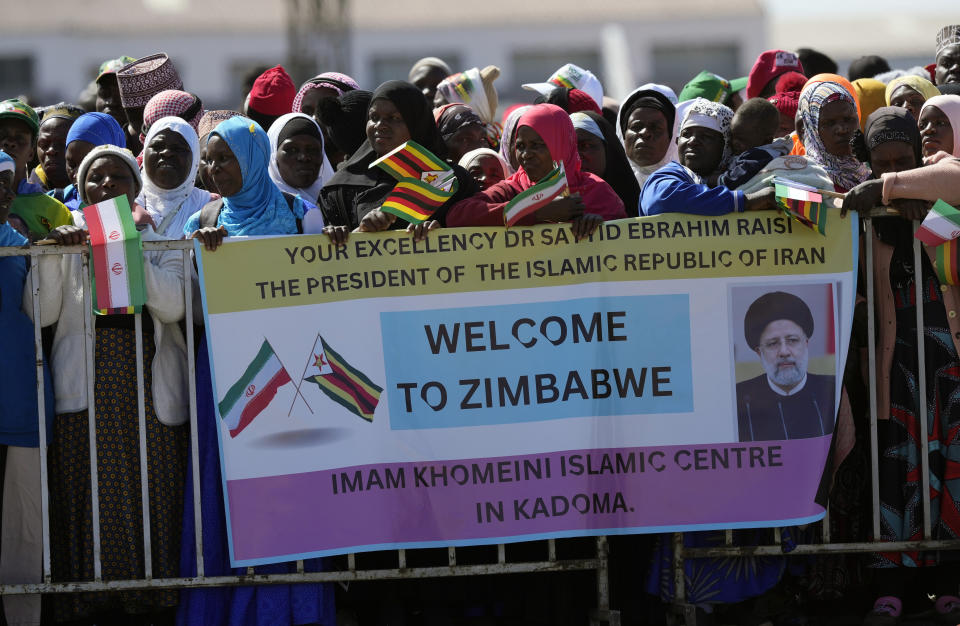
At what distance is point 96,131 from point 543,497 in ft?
9.83

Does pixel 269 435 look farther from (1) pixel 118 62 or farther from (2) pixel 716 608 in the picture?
(1) pixel 118 62

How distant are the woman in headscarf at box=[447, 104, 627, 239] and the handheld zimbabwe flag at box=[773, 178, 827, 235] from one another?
Answer: 2.24ft

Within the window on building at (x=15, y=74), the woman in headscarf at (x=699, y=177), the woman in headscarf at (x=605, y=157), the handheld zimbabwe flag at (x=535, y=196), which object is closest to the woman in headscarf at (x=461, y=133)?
the woman in headscarf at (x=605, y=157)

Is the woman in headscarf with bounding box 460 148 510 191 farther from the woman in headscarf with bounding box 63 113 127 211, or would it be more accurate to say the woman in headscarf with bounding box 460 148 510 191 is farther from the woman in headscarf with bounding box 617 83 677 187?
the woman in headscarf with bounding box 63 113 127 211

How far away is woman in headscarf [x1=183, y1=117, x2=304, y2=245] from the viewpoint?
565cm

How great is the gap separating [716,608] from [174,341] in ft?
8.39

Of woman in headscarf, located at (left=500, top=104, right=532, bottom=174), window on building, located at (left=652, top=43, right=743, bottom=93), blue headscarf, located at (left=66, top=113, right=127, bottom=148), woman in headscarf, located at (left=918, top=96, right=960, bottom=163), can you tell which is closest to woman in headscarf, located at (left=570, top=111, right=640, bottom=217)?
woman in headscarf, located at (left=500, top=104, right=532, bottom=174)

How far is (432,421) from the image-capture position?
5469 mm

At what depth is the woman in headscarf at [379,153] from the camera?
5.79 m

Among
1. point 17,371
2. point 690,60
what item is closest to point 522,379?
point 17,371

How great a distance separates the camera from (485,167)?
659cm

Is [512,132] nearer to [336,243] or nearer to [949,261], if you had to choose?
[336,243]

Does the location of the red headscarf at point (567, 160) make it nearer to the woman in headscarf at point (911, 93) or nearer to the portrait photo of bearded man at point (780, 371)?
the portrait photo of bearded man at point (780, 371)

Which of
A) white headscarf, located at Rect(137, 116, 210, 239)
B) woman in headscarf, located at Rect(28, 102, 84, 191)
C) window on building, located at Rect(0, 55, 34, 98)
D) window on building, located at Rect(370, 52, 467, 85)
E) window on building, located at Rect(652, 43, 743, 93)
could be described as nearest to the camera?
white headscarf, located at Rect(137, 116, 210, 239)
